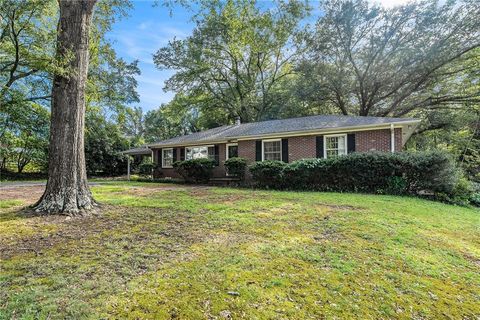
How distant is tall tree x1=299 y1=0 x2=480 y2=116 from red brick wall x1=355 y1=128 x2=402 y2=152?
317 inches

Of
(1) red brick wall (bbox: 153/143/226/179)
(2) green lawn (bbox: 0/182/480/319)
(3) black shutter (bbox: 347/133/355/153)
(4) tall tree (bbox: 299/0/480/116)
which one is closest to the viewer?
(2) green lawn (bbox: 0/182/480/319)

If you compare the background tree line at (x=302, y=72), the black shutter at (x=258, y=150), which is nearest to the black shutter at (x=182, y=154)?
the background tree line at (x=302, y=72)

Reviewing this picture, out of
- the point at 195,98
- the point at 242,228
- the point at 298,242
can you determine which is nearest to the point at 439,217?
the point at 298,242

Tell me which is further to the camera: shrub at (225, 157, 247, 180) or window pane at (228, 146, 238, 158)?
window pane at (228, 146, 238, 158)

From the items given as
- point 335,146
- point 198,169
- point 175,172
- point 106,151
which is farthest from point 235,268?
point 106,151

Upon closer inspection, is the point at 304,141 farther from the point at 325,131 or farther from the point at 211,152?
the point at 211,152

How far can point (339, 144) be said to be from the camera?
455 inches

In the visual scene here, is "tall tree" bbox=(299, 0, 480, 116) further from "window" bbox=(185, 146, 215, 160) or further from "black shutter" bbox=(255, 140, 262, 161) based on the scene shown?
"window" bbox=(185, 146, 215, 160)

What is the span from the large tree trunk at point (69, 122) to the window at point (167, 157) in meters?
11.8

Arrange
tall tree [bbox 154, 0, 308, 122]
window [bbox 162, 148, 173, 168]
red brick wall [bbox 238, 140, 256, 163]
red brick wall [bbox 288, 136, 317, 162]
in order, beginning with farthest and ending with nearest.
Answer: tall tree [bbox 154, 0, 308, 122], window [bbox 162, 148, 173, 168], red brick wall [bbox 238, 140, 256, 163], red brick wall [bbox 288, 136, 317, 162]

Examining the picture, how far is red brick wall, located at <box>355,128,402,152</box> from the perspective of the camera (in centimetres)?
1041

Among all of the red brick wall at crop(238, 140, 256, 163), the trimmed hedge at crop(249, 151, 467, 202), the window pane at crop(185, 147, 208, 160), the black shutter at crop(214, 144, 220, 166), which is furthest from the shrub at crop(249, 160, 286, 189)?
the window pane at crop(185, 147, 208, 160)

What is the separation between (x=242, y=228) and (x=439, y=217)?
470 cm

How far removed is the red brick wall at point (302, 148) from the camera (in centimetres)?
1198
